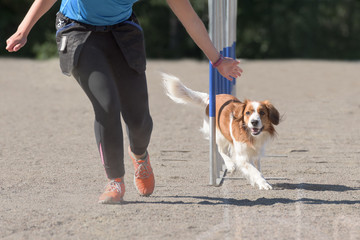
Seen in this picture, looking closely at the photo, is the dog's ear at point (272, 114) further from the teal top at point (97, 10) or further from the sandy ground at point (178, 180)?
the teal top at point (97, 10)

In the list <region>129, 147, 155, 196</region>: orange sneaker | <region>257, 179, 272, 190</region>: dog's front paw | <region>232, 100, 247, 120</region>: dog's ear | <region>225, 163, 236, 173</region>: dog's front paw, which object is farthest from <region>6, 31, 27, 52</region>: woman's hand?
<region>225, 163, 236, 173</region>: dog's front paw

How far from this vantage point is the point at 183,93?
6492 millimetres

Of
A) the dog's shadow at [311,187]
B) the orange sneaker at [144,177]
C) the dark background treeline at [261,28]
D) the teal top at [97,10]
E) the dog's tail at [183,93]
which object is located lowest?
the dark background treeline at [261,28]

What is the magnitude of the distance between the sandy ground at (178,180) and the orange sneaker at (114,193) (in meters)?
0.06

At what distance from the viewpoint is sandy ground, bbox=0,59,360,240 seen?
411 centimetres

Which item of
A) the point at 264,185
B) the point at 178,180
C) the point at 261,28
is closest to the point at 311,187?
the point at 264,185

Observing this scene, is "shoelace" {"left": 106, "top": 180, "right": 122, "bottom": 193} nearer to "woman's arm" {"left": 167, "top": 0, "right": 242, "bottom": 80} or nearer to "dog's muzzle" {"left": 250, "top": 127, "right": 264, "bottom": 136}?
"woman's arm" {"left": 167, "top": 0, "right": 242, "bottom": 80}

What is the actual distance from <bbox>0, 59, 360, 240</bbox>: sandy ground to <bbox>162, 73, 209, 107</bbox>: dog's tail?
1.99 feet

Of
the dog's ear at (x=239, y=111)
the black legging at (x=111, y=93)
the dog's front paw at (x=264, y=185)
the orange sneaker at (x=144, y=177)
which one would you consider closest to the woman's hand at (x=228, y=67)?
the black legging at (x=111, y=93)

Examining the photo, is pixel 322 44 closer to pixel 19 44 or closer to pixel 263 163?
pixel 263 163

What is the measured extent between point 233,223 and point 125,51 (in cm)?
134

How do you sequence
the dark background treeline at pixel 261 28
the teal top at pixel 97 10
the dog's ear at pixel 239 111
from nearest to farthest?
the teal top at pixel 97 10 < the dog's ear at pixel 239 111 < the dark background treeline at pixel 261 28

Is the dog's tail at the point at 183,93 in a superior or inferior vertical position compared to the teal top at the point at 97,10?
inferior

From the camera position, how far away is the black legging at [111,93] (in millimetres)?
4332
